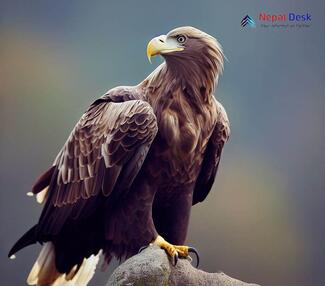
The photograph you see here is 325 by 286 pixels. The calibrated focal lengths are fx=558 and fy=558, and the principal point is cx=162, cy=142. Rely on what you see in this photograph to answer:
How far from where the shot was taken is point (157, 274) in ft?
8.23

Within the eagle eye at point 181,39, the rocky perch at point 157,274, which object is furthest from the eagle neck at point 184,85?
the rocky perch at point 157,274

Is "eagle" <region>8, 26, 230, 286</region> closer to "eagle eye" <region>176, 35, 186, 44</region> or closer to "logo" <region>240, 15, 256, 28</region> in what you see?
"eagle eye" <region>176, 35, 186, 44</region>

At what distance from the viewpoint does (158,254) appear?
2.61m

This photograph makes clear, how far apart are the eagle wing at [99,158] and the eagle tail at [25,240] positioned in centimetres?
8

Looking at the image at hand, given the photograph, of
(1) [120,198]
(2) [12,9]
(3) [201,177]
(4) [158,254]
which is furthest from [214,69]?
(2) [12,9]

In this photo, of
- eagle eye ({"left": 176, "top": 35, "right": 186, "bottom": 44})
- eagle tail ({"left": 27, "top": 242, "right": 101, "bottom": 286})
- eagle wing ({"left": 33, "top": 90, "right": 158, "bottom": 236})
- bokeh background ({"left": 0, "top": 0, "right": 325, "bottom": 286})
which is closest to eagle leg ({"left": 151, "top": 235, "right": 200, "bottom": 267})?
eagle wing ({"left": 33, "top": 90, "right": 158, "bottom": 236})

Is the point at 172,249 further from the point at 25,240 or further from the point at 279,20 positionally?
the point at 279,20

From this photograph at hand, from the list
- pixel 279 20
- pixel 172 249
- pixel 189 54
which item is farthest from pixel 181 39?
pixel 172 249

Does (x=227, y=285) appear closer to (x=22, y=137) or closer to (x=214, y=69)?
(x=214, y=69)

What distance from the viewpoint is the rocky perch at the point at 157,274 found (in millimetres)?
2488

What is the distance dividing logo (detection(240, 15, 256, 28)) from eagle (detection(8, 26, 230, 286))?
0.63m

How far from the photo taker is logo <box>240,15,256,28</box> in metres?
3.61

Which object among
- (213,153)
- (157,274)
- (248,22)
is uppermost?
(248,22)

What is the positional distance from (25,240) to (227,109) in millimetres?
1474
